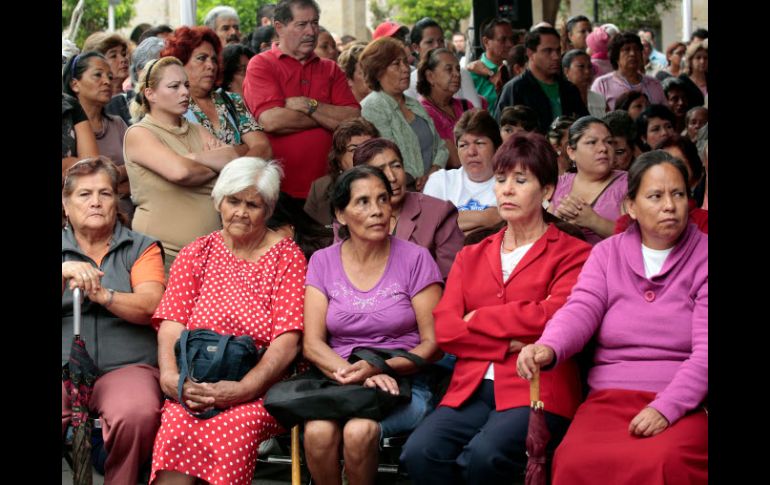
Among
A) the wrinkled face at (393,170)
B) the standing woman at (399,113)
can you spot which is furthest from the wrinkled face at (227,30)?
the wrinkled face at (393,170)

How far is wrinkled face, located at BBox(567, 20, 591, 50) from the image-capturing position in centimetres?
1449

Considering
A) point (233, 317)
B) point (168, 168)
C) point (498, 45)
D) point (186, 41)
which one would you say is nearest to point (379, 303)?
point (233, 317)

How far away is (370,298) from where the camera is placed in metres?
5.09

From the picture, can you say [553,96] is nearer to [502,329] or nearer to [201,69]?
[201,69]

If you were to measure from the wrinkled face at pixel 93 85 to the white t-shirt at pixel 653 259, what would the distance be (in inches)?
146

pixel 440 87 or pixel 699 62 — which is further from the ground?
pixel 699 62

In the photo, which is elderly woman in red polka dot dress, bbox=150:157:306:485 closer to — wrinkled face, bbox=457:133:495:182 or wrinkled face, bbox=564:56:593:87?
wrinkled face, bbox=457:133:495:182

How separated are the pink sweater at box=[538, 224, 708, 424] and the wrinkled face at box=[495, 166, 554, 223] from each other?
42cm

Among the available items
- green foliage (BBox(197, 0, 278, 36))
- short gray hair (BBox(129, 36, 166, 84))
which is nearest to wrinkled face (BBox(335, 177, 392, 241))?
short gray hair (BBox(129, 36, 166, 84))

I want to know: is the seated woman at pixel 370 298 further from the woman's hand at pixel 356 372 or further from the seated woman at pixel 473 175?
the seated woman at pixel 473 175

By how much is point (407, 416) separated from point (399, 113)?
2879 millimetres

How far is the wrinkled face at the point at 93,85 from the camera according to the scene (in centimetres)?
709
